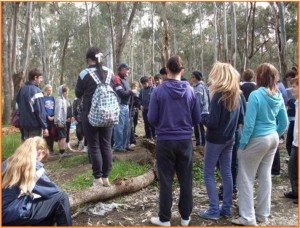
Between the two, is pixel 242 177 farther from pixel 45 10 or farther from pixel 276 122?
pixel 45 10

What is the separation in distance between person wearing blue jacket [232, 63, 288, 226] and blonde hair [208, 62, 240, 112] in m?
0.18

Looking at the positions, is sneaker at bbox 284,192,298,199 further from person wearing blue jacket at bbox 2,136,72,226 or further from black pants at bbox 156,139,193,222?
person wearing blue jacket at bbox 2,136,72,226

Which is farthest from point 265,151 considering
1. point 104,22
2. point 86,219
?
point 104,22

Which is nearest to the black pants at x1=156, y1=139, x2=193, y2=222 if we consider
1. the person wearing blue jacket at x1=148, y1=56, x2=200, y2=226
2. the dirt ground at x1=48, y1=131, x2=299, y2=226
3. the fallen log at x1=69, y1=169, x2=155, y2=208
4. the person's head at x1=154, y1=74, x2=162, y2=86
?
the person wearing blue jacket at x1=148, y1=56, x2=200, y2=226

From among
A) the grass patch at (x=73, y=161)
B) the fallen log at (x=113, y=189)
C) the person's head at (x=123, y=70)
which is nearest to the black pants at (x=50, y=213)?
the fallen log at (x=113, y=189)

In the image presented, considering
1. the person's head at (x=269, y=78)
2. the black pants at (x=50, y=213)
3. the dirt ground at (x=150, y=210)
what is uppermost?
the person's head at (x=269, y=78)

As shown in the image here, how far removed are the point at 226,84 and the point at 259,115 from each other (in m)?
0.50

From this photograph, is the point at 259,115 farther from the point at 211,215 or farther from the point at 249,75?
the point at 249,75

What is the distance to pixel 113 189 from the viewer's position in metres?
5.09

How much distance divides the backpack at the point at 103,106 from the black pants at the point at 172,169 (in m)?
0.95

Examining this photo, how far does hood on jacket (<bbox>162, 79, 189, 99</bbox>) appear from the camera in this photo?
3.97 metres

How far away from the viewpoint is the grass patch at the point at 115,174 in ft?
18.2

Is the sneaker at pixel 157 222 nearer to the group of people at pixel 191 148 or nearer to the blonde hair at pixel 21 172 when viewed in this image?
the group of people at pixel 191 148

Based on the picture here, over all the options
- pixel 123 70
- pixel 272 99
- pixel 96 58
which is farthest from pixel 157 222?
pixel 123 70
